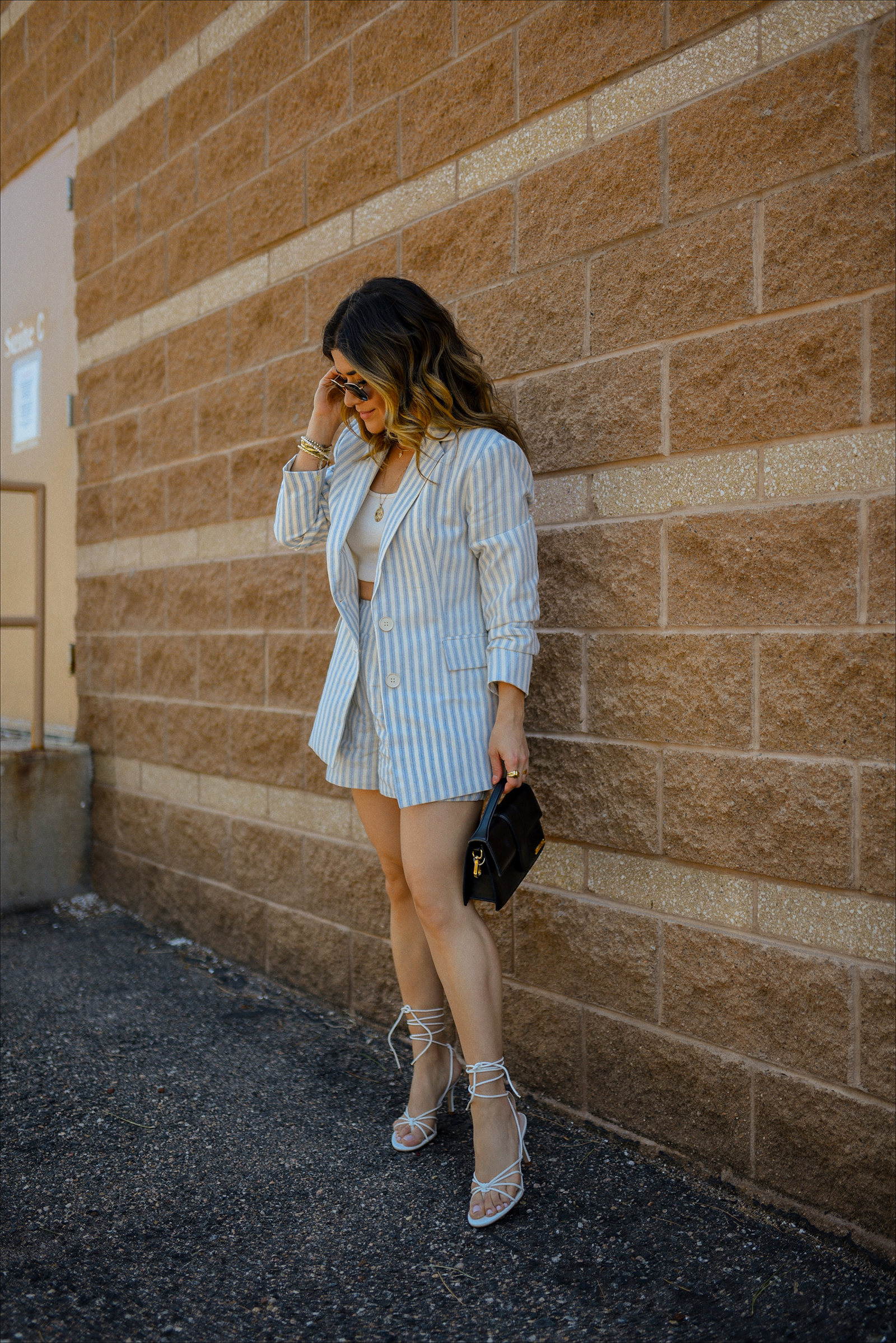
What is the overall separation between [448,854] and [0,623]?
3303 millimetres

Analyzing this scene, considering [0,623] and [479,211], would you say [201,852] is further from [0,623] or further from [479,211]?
[479,211]

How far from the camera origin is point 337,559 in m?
2.63

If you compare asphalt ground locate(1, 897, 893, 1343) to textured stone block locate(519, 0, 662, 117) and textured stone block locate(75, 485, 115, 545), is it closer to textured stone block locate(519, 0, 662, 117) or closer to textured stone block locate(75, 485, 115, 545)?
textured stone block locate(75, 485, 115, 545)

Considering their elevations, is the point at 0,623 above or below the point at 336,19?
below

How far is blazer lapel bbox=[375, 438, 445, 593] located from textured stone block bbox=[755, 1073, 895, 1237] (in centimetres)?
154

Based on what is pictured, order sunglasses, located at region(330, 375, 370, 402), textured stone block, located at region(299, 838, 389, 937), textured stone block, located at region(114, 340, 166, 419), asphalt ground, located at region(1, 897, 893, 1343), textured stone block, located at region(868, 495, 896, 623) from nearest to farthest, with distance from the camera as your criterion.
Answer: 1. asphalt ground, located at region(1, 897, 893, 1343)
2. textured stone block, located at region(868, 495, 896, 623)
3. sunglasses, located at region(330, 375, 370, 402)
4. textured stone block, located at region(299, 838, 389, 937)
5. textured stone block, located at region(114, 340, 166, 419)

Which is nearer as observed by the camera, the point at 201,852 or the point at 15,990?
the point at 15,990

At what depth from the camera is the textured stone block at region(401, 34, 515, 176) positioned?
9.89 feet

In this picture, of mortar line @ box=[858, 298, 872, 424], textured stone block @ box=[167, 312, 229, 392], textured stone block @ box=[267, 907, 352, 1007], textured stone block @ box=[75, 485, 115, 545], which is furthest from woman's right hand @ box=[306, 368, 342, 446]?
textured stone block @ box=[75, 485, 115, 545]

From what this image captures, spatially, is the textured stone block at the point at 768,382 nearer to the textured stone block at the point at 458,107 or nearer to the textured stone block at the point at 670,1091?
Result: the textured stone block at the point at 458,107

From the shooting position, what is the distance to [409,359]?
250cm

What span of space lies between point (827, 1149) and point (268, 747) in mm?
2521

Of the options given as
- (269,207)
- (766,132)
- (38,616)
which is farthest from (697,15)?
(38,616)

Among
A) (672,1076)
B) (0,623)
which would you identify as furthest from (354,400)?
(0,623)
